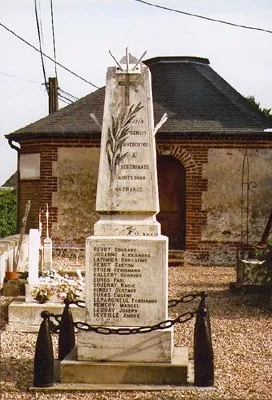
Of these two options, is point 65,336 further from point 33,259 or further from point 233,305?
point 233,305

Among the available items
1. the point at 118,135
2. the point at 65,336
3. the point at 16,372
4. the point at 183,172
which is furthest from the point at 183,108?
the point at 16,372

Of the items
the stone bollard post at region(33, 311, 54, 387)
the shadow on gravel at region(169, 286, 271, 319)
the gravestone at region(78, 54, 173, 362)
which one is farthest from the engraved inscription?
the shadow on gravel at region(169, 286, 271, 319)

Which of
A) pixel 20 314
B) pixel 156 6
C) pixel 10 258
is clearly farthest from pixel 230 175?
pixel 20 314

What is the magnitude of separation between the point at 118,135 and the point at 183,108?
12.6m

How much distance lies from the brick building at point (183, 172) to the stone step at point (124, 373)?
1162 cm

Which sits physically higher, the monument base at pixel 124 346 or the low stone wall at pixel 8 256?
the low stone wall at pixel 8 256

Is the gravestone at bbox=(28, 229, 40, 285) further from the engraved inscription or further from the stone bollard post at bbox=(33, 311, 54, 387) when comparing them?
the stone bollard post at bbox=(33, 311, 54, 387)

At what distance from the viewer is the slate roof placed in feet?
61.5

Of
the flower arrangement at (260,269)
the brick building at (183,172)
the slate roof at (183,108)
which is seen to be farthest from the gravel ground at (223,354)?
the slate roof at (183,108)

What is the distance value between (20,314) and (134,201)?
330 centimetres

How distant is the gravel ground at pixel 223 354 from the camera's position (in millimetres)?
6625

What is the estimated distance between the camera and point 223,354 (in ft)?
27.8

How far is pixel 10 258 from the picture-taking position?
535 inches

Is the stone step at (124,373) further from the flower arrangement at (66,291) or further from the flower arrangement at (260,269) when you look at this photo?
the flower arrangement at (260,269)
